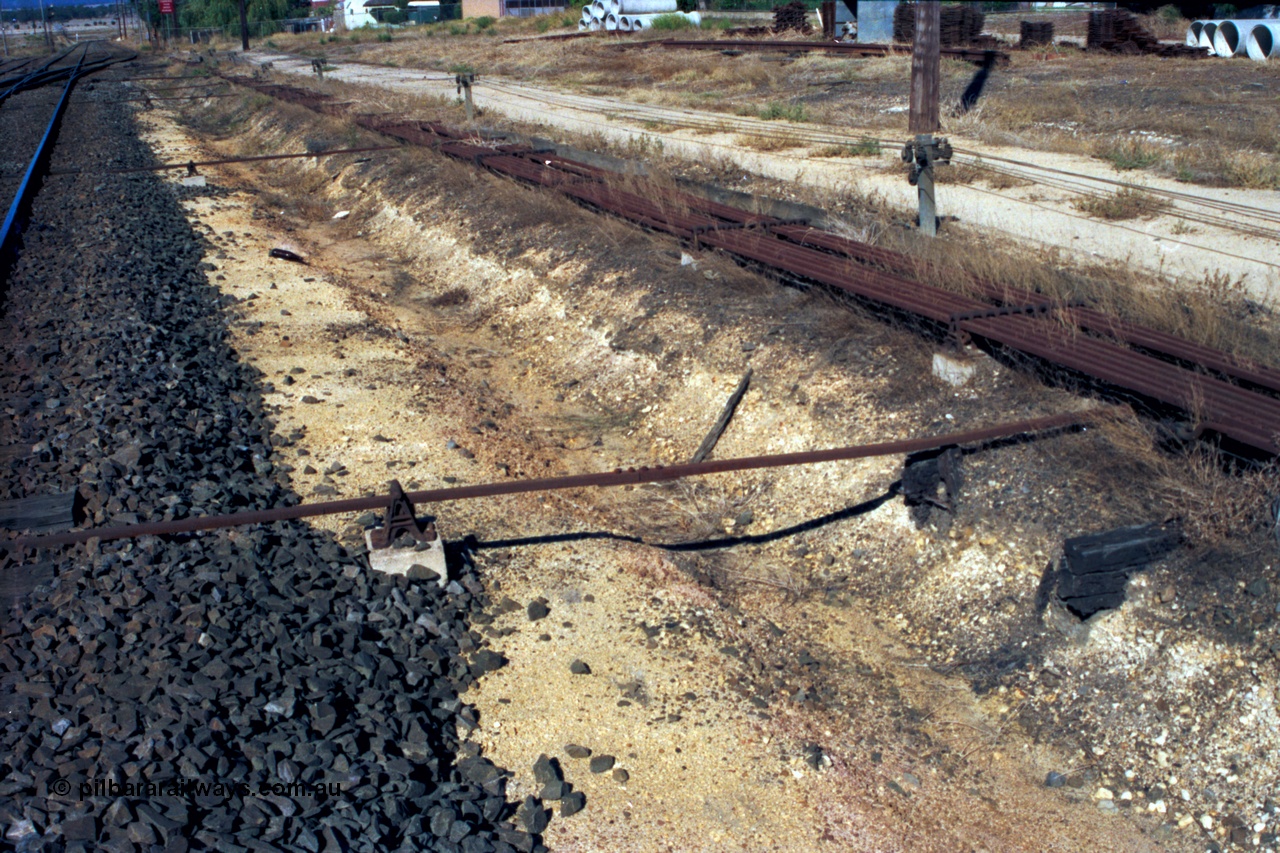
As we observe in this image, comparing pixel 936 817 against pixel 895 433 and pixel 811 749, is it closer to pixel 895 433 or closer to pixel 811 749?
pixel 811 749

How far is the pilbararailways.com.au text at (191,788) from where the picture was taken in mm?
3146

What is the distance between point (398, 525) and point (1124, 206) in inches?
323

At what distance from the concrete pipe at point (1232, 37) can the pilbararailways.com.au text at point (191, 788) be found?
2777 cm

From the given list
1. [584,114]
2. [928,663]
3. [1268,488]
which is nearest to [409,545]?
[928,663]

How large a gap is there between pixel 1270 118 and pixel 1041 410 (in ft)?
40.3

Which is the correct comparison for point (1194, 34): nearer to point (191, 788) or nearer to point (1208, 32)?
point (1208, 32)

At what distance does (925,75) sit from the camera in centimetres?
1512

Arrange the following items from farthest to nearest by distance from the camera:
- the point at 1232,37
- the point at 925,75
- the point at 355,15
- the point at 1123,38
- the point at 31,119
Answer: the point at 355,15, the point at 31,119, the point at 1123,38, the point at 1232,37, the point at 925,75

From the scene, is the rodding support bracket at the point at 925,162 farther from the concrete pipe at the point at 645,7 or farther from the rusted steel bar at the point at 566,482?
the concrete pipe at the point at 645,7

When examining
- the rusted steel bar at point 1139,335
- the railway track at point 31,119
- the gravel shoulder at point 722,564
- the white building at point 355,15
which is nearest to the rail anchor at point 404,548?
the gravel shoulder at point 722,564

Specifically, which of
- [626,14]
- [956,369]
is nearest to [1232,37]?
[956,369]

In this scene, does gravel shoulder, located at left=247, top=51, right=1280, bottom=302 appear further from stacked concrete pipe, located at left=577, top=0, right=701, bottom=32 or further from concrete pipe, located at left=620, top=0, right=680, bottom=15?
concrete pipe, located at left=620, top=0, right=680, bottom=15

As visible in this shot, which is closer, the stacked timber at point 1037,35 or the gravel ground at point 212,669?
the gravel ground at point 212,669

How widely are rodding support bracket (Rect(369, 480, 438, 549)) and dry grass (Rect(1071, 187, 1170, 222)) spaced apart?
7.92m
